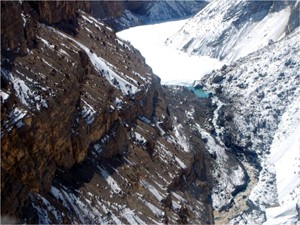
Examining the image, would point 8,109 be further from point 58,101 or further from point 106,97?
point 106,97

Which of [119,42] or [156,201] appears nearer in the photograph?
[156,201]

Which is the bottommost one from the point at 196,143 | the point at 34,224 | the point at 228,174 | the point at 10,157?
the point at 228,174

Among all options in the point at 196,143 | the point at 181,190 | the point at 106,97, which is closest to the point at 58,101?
the point at 106,97

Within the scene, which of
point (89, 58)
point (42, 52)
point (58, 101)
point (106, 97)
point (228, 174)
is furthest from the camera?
point (228, 174)

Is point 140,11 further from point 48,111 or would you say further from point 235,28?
point 48,111

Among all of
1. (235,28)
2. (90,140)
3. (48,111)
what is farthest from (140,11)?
(48,111)

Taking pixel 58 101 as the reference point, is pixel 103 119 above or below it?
below

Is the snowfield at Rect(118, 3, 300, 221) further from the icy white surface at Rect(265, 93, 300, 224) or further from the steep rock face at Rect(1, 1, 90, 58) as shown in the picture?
the steep rock face at Rect(1, 1, 90, 58)
